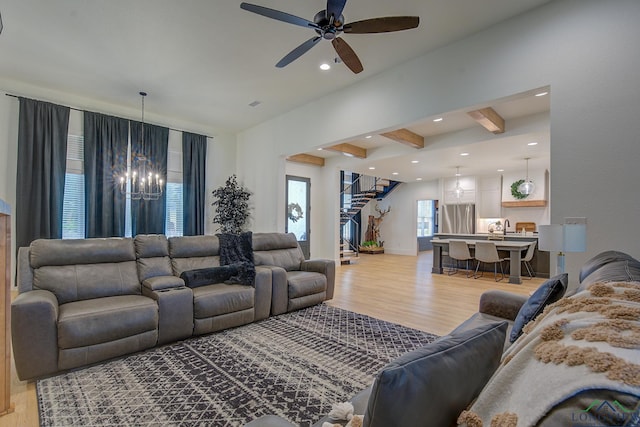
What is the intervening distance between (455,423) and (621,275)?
3.84 feet

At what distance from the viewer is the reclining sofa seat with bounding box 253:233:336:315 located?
389 cm

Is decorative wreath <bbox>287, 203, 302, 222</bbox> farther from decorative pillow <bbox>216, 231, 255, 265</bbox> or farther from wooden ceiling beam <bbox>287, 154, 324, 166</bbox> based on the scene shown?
decorative pillow <bbox>216, 231, 255, 265</bbox>

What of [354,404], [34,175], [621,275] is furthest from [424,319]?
[34,175]

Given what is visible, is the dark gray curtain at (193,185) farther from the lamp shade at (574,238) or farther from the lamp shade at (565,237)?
the lamp shade at (574,238)

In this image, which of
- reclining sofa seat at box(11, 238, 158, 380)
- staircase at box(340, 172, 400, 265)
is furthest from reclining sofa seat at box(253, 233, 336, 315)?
staircase at box(340, 172, 400, 265)

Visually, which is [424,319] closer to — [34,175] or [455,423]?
[455,423]

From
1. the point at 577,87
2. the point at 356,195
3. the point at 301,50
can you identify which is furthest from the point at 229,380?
the point at 356,195

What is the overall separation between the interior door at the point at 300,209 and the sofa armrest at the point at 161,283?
4918 mm

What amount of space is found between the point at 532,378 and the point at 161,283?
3230 millimetres

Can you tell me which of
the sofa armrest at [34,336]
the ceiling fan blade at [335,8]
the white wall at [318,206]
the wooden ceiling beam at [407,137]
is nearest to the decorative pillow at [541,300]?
the ceiling fan blade at [335,8]

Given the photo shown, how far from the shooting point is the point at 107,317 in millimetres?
2568

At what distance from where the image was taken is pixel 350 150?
708 centimetres

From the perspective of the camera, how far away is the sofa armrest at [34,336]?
7.43 ft

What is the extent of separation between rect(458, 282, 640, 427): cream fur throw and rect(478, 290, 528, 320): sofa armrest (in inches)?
66.9
